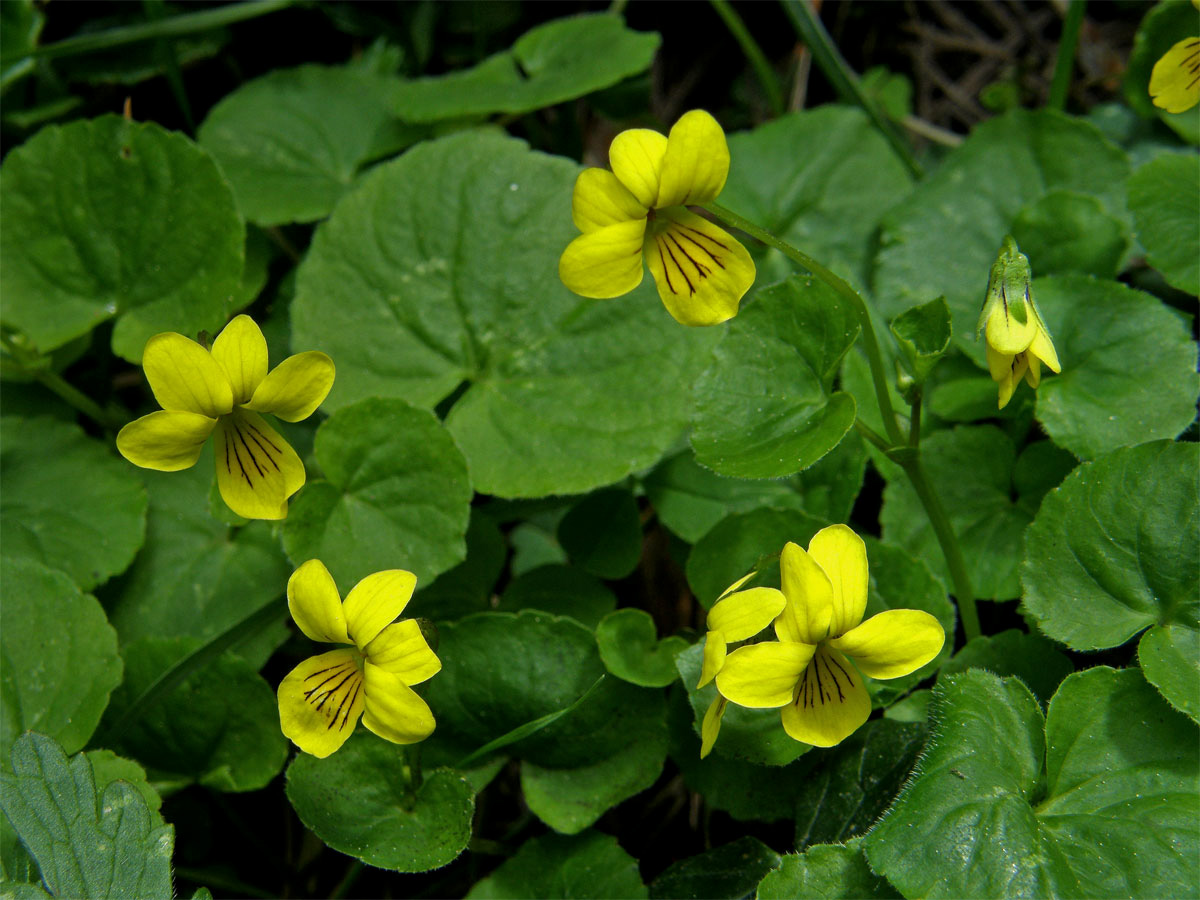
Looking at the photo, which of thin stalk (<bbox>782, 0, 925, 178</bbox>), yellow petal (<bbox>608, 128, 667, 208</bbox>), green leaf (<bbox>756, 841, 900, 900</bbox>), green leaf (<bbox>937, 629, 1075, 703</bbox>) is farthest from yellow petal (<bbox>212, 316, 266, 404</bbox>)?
thin stalk (<bbox>782, 0, 925, 178</bbox>)

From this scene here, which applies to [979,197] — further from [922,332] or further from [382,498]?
[382,498]

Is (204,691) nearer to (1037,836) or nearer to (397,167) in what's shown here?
(397,167)

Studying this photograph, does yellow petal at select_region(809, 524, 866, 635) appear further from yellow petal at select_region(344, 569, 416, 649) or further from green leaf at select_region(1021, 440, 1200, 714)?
yellow petal at select_region(344, 569, 416, 649)

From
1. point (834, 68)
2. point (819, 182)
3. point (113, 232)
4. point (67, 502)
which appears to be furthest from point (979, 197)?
point (67, 502)

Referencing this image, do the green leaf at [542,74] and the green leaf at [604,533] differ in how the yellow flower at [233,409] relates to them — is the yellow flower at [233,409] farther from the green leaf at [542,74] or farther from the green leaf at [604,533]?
the green leaf at [542,74]

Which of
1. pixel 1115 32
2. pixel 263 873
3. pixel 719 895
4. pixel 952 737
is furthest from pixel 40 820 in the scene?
pixel 1115 32

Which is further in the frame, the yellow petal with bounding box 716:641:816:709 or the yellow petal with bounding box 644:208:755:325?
the yellow petal with bounding box 644:208:755:325

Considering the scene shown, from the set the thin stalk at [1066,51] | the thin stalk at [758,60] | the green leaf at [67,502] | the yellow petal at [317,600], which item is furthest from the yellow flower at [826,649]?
the thin stalk at [758,60]
